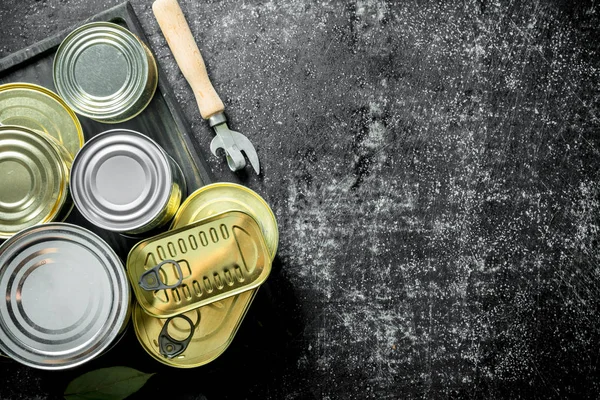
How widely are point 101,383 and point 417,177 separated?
70 centimetres

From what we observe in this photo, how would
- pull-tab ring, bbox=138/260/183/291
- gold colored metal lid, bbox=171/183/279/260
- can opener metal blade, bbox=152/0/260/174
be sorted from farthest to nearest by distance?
can opener metal blade, bbox=152/0/260/174
gold colored metal lid, bbox=171/183/279/260
pull-tab ring, bbox=138/260/183/291

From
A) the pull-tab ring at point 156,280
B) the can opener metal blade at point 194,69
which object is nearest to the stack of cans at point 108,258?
the pull-tab ring at point 156,280

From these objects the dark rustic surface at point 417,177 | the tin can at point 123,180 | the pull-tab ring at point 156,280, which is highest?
the tin can at point 123,180

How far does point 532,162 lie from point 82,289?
895mm

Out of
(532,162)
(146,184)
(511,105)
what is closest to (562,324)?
(532,162)

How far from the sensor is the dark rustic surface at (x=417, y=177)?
40.3 inches

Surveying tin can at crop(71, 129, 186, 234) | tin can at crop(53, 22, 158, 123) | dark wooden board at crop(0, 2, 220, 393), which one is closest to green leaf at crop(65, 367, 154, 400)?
dark wooden board at crop(0, 2, 220, 393)

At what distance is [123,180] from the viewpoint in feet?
2.25

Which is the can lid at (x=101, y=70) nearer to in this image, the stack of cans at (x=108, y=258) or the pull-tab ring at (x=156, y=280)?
the stack of cans at (x=108, y=258)

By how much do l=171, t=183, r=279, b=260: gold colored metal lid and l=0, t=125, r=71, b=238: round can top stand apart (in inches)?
6.6

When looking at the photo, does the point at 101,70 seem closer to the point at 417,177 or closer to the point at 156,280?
the point at 156,280

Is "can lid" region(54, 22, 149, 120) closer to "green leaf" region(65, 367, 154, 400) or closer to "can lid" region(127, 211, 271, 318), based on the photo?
"can lid" region(127, 211, 271, 318)

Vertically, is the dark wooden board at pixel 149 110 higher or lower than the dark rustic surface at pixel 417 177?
higher

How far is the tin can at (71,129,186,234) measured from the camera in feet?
2.20
